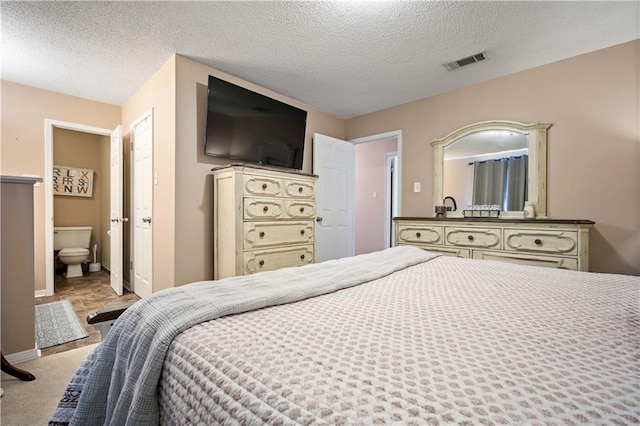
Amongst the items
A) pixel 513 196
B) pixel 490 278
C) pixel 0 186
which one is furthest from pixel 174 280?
pixel 513 196

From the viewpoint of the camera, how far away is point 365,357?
21.2 inches

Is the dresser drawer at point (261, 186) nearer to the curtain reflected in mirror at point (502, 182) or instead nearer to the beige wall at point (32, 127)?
the curtain reflected in mirror at point (502, 182)

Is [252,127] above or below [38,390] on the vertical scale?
above

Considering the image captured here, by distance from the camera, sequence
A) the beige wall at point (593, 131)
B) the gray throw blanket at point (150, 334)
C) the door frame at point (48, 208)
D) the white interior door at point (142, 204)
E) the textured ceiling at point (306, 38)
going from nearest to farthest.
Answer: the gray throw blanket at point (150, 334) < the textured ceiling at point (306, 38) < the beige wall at point (593, 131) < the white interior door at point (142, 204) < the door frame at point (48, 208)

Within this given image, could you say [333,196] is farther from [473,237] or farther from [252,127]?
[473,237]

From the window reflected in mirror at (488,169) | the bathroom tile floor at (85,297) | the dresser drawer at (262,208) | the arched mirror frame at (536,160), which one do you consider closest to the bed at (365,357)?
the dresser drawer at (262,208)

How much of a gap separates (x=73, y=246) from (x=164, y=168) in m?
3.29

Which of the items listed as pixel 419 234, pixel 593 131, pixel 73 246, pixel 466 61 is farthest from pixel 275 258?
pixel 73 246

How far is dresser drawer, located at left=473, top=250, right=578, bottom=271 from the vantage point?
2332mm

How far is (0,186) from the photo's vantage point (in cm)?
176

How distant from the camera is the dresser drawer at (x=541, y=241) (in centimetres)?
234

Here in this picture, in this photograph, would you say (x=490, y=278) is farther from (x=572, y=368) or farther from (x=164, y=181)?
(x=164, y=181)

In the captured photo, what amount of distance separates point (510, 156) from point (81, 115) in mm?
5338

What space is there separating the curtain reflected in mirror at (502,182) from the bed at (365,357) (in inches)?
86.5
